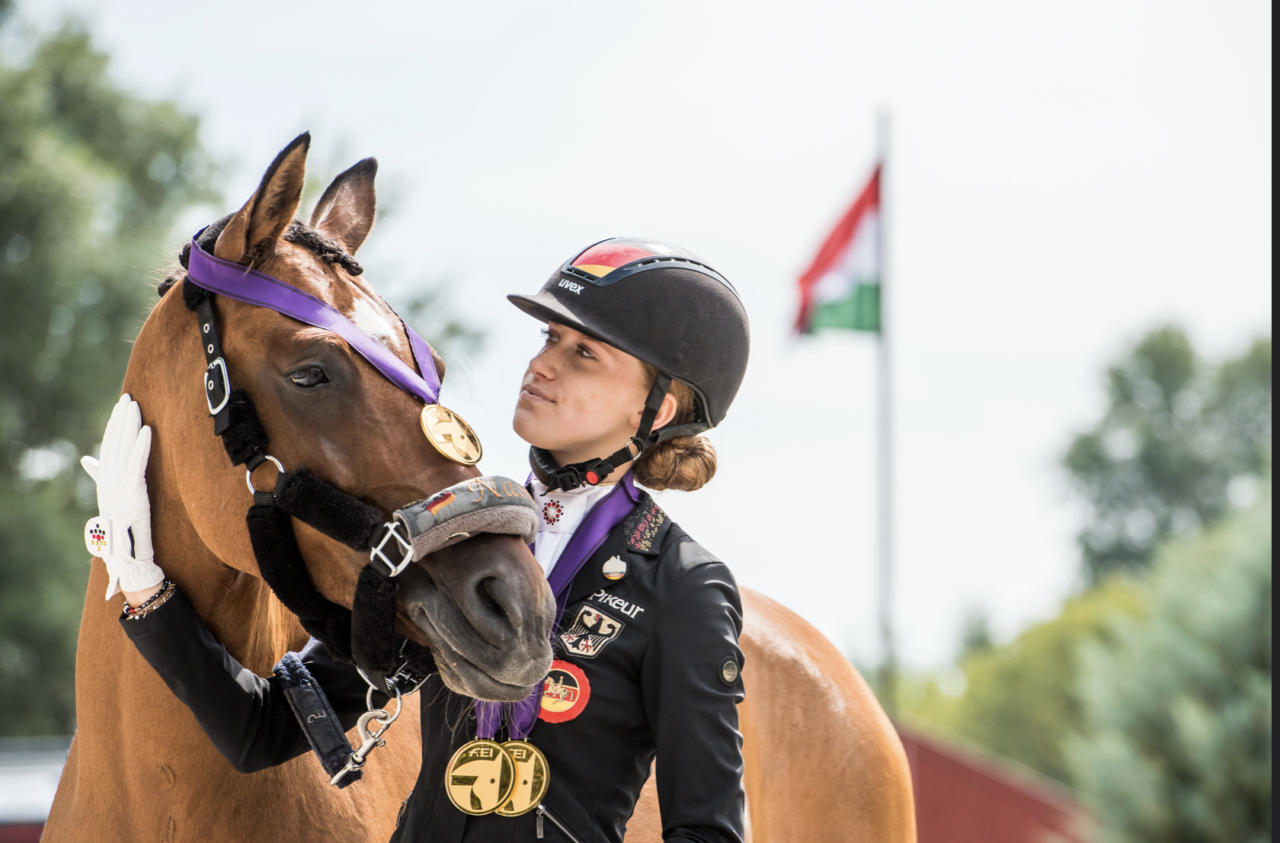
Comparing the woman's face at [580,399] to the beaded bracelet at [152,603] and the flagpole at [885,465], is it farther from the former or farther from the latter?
the flagpole at [885,465]

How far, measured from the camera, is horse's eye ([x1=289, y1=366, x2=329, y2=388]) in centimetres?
191

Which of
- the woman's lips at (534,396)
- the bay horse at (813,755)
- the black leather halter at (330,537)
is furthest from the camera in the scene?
the bay horse at (813,755)

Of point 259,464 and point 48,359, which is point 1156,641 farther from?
point 48,359

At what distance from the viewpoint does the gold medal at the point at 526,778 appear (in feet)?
5.91

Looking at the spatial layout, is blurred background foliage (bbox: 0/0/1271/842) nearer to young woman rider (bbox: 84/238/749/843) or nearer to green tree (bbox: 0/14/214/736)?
green tree (bbox: 0/14/214/736)

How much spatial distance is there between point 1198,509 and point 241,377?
187ft

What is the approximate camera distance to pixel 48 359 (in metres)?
18.8

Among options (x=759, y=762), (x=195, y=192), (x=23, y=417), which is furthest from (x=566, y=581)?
(x=195, y=192)

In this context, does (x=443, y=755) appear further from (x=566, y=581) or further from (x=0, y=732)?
(x=0, y=732)

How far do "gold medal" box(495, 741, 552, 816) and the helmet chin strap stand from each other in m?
0.52

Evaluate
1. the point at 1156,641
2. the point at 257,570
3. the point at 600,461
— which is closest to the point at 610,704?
the point at 600,461

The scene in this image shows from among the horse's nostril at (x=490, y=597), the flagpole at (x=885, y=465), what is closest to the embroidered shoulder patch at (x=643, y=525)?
the horse's nostril at (x=490, y=597)

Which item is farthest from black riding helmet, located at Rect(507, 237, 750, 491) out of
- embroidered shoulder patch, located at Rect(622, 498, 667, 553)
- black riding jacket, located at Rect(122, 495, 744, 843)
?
black riding jacket, located at Rect(122, 495, 744, 843)

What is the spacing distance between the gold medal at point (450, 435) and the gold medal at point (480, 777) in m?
0.51
